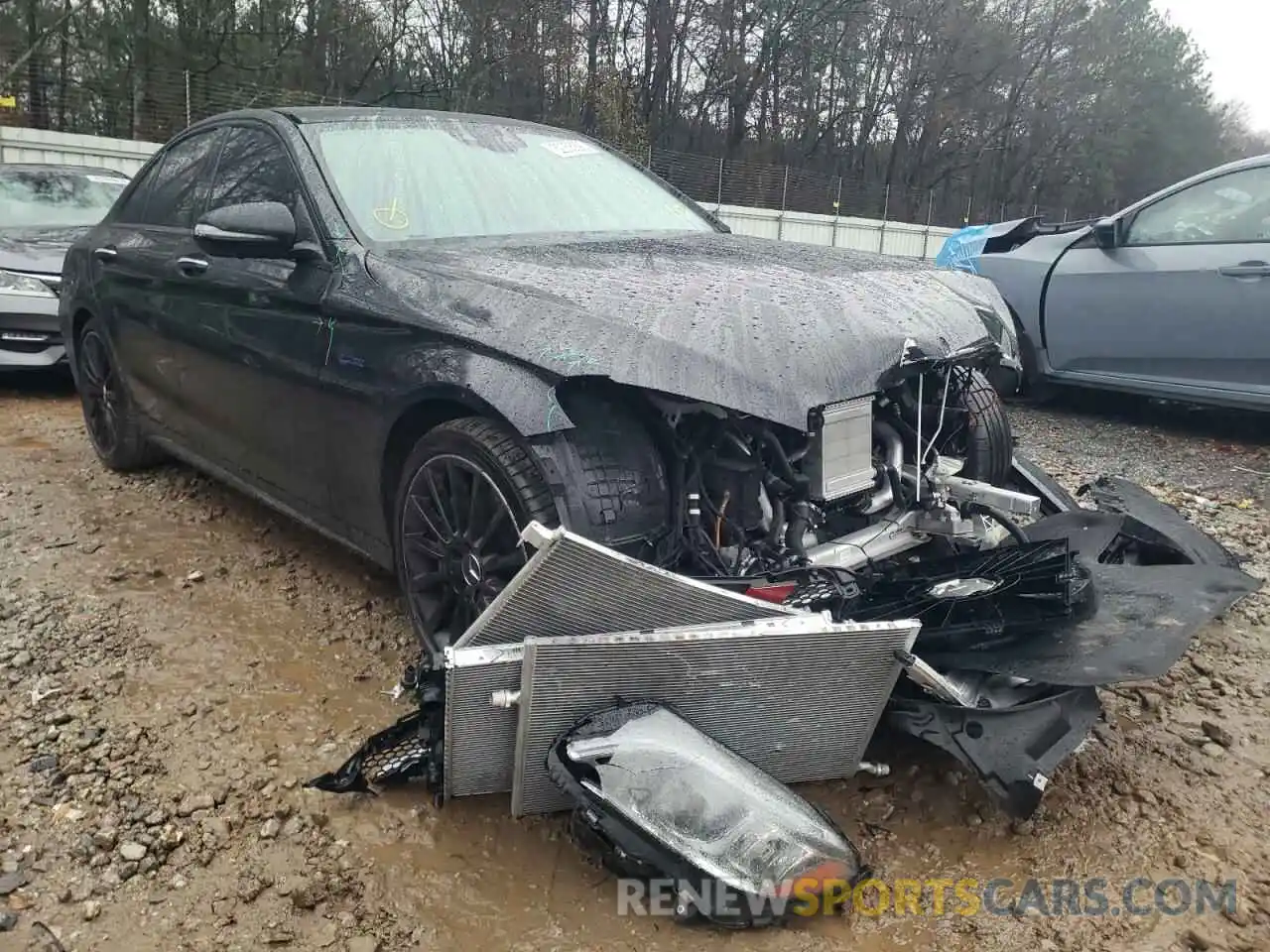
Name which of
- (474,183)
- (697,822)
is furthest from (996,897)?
(474,183)

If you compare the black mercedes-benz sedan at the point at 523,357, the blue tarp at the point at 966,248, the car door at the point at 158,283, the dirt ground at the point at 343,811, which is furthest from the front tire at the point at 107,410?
the blue tarp at the point at 966,248

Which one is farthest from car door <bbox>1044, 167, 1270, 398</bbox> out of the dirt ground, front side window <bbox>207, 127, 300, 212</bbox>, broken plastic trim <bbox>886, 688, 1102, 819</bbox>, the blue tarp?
front side window <bbox>207, 127, 300, 212</bbox>

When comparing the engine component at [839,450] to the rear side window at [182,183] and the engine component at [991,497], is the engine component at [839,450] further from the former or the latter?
the rear side window at [182,183]

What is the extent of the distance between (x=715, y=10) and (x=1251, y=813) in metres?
30.1

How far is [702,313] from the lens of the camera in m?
2.22

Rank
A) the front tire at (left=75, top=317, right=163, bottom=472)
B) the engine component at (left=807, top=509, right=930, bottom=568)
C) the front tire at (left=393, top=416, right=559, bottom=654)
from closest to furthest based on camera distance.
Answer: the front tire at (left=393, top=416, right=559, bottom=654) → the engine component at (left=807, top=509, right=930, bottom=568) → the front tire at (left=75, top=317, right=163, bottom=472)

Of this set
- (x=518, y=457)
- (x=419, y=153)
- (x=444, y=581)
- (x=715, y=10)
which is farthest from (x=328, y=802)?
(x=715, y=10)

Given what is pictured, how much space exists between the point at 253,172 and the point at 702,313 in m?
1.98

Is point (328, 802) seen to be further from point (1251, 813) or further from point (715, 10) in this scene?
point (715, 10)

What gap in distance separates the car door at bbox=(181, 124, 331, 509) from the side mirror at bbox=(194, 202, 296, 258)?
0.08 metres

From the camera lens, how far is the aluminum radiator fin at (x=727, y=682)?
1883 mm

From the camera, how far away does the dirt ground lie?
1843mm

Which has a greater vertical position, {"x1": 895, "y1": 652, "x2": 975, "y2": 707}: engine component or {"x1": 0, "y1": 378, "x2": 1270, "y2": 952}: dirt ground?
{"x1": 895, "y1": 652, "x2": 975, "y2": 707}: engine component

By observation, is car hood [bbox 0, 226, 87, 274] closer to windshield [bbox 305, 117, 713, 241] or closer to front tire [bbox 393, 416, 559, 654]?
windshield [bbox 305, 117, 713, 241]
